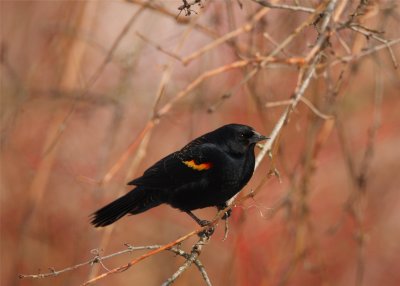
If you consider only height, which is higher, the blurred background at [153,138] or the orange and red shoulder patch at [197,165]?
the blurred background at [153,138]

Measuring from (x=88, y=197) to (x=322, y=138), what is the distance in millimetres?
3708

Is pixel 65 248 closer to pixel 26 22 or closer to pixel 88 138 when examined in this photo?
pixel 88 138

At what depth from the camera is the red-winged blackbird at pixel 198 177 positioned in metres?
4.00

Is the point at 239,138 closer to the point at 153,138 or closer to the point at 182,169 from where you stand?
the point at 182,169

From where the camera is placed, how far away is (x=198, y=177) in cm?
414

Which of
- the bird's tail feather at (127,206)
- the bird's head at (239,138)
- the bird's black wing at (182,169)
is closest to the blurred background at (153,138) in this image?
the bird's head at (239,138)

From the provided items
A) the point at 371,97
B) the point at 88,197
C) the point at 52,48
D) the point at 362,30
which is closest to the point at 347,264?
the point at 371,97

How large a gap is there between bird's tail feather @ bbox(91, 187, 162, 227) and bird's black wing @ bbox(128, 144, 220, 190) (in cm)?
9

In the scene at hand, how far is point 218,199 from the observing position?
159 inches

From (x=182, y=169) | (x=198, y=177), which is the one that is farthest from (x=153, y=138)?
(x=198, y=177)

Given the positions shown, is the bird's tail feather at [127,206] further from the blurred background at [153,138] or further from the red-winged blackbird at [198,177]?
the blurred background at [153,138]

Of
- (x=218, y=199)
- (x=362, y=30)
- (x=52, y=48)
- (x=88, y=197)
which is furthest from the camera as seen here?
(x=88, y=197)

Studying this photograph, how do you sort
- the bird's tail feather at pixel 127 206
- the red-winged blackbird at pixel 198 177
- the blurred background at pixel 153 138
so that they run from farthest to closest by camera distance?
the blurred background at pixel 153 138, the bird's tail feather at pixel 127 206, the red-winged blackbird at pixel 198 177

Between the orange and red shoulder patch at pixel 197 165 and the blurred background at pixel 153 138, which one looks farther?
the blurred background at pixel 153 138
